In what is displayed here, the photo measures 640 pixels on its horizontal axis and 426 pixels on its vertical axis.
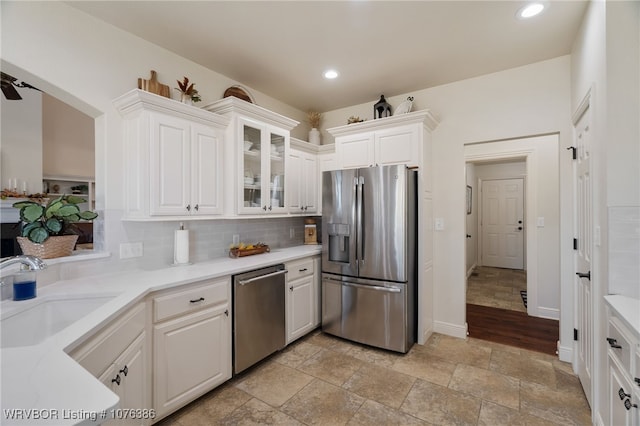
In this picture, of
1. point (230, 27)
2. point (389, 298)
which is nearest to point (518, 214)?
point (389, 298)

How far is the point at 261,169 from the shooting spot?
288cm

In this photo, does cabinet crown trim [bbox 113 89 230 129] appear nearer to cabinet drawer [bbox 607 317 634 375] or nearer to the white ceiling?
the white ceiling

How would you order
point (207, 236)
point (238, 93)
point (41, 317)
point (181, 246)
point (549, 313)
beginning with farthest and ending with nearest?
point (549, 313) → point (238, 93) → point (207, 236) → point (181, 246) → point (41, 317)

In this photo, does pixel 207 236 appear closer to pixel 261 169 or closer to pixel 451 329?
pixel 261 169

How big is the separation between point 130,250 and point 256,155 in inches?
52.5

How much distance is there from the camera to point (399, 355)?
109 inches

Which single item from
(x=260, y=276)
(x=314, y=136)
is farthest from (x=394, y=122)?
(x=260, y=276)

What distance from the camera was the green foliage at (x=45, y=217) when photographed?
178 cm

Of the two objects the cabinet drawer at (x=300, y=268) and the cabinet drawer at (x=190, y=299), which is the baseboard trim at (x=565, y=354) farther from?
the cabinet drawer at (x=190, y=299)

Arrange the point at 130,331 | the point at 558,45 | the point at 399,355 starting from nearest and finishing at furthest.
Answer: the point at 130,331
the point at 558,45
the point at 399,355

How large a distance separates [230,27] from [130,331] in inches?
85.4

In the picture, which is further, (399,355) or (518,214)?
(518,214)

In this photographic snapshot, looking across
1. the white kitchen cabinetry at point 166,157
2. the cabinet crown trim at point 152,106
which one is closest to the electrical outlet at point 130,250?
the white kitchen cabinetry at point 166,157

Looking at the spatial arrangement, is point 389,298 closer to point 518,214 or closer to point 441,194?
point 441,194
